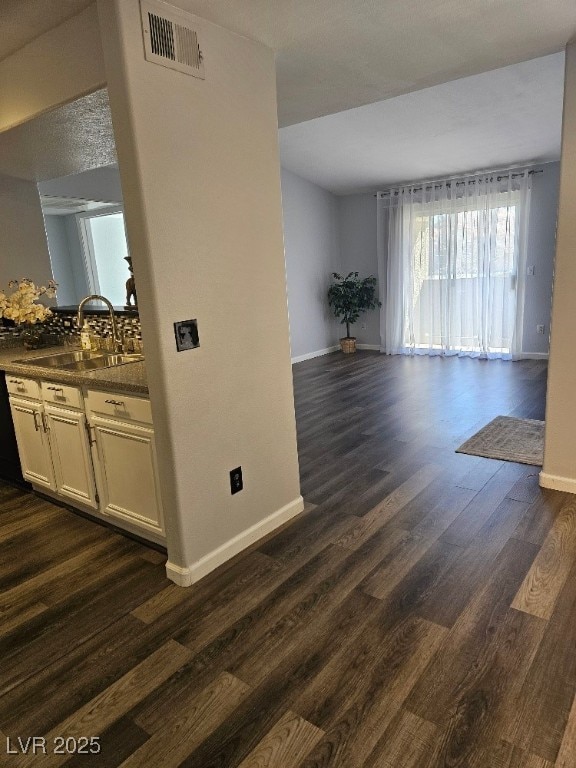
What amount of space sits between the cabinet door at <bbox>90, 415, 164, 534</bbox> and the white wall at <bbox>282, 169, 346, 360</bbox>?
471 cm

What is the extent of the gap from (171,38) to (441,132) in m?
4.12

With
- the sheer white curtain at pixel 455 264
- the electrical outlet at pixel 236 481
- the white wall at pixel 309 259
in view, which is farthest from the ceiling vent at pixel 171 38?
the sheer white curtain at pixel 455 264

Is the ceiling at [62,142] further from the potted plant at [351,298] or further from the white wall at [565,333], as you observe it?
the potted plant at [351,298]

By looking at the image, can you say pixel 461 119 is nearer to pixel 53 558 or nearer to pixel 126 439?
pixel 126 439

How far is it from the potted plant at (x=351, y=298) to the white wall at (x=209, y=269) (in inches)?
199

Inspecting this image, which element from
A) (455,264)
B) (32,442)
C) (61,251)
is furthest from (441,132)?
(32,442)

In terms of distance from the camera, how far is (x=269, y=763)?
4.58 ft

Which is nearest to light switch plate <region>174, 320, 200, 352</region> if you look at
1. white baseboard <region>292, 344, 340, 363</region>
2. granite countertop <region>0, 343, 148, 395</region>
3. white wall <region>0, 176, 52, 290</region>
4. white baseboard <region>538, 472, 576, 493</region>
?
granite countertop <region>0, 343, 148, 395</region>

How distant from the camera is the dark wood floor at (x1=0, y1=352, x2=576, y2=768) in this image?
1.46m

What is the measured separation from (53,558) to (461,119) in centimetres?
508

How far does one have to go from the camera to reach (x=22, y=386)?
296 cm

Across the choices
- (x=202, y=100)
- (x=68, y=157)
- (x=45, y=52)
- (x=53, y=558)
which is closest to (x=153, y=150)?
(x=202, y=100)

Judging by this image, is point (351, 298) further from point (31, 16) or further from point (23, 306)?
point (31, 16)

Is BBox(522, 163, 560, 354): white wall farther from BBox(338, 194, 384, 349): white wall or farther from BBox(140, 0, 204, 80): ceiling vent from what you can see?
BBox(140, 0, 204, 80): ceiling vent
